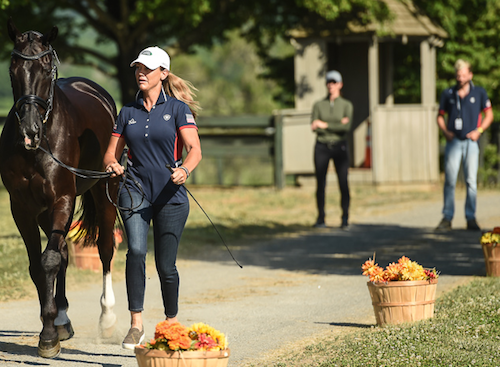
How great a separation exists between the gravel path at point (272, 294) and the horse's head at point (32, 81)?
1.63 meters

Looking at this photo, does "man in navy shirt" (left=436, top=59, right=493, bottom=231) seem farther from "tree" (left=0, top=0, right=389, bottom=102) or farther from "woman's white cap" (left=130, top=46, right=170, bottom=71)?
"woman's white cap" (left=130, top=46, right=170, bottom=71)

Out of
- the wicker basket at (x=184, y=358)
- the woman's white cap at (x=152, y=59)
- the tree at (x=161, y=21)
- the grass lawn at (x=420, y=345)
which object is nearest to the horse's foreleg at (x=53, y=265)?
the woman's white cap at (x=152, y=59)

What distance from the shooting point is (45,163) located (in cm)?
575

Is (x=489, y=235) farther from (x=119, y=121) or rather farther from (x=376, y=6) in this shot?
(x=376, y=6)

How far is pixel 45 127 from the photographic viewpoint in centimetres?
574

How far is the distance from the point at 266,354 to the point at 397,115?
41.1 ft

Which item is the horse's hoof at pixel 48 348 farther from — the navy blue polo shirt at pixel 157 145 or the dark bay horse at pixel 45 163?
the navy blue polo shirt at pixel 157 145

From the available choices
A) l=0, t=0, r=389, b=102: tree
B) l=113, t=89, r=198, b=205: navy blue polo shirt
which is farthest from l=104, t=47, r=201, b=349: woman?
l=0, t=0, r=389, b=102: tree

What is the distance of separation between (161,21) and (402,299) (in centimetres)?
1491

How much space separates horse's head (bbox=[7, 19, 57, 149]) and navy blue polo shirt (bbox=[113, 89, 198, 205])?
0.64 meters

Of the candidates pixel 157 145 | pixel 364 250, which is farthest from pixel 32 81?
pixel 364 250

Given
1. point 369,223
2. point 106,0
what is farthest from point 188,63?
point 369,223

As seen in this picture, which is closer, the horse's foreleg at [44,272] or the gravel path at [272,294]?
the horse's foreleg at [44,272]

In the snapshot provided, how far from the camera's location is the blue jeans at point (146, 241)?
537 centimetres
